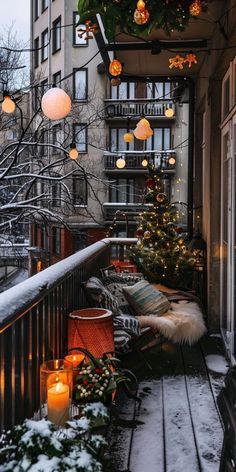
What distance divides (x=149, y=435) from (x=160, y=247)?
4.49 metres

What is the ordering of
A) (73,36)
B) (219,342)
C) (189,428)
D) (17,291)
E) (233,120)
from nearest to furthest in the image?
(17,291) < (189,428) < (233,120) < (219,342) < (73,36)

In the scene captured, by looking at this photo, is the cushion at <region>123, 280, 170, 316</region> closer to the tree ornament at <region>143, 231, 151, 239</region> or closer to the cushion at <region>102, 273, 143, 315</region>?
the cushion at <region>102, 273, 143, 315</region>

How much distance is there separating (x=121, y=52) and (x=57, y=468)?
4859 mm


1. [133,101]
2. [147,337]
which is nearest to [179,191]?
[133,101]

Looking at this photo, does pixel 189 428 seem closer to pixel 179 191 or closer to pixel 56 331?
pixel 56 331

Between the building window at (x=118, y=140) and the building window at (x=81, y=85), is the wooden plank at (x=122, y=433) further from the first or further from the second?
the building window at (x=118, y=140)

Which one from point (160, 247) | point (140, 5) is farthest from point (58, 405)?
point (160, 247)

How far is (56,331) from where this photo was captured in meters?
2.87

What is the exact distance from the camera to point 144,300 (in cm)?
473

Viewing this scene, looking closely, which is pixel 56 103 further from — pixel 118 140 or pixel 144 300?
pixel 118 140

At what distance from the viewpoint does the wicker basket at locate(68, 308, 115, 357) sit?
2.96 metres

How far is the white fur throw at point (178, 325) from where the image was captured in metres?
4.33

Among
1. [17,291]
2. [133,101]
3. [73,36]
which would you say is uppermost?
[73,36]

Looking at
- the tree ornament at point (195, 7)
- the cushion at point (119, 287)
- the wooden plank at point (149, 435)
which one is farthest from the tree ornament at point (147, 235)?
the tree ornament at point (195, 7)
